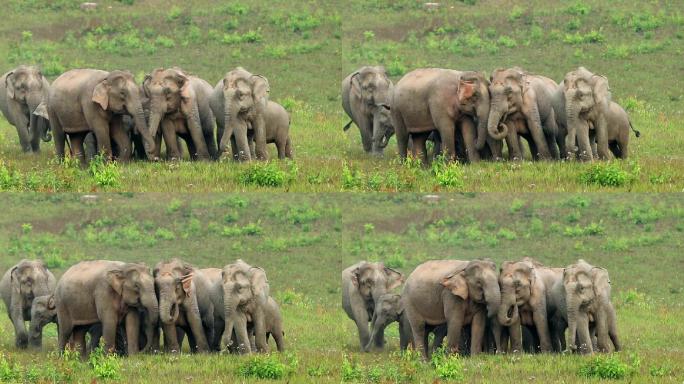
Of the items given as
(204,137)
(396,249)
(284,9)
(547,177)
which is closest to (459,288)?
(547,177)

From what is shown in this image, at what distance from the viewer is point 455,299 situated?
4256 centimetres

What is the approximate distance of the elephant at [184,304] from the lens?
140 ft

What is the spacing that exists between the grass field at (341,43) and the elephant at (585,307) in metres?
8.72

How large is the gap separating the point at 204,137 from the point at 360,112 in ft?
18.4

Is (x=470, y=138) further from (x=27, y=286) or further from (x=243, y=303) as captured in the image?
(x=27, y=286)

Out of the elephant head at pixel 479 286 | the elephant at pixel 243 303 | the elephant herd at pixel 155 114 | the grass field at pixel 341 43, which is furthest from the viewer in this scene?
the grass field at pixel 341 43

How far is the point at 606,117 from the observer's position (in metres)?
46.8

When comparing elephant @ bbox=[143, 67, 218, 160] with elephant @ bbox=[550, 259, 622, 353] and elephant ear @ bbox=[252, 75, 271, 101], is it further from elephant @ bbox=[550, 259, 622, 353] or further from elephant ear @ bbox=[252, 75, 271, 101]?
elephant @ bbox=[550, 259, 622, 353]

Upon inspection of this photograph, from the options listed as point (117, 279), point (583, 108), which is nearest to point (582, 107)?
point (583, 108)

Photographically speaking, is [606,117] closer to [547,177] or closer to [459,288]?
[547,177]

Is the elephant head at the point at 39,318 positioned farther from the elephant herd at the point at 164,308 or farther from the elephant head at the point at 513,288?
the elephant head at the point at 513,288

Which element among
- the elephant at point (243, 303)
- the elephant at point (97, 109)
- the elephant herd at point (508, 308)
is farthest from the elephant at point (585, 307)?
the elephant at point (97, 109)

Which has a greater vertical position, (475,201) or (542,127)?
(542,127)

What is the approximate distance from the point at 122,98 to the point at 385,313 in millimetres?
6223
